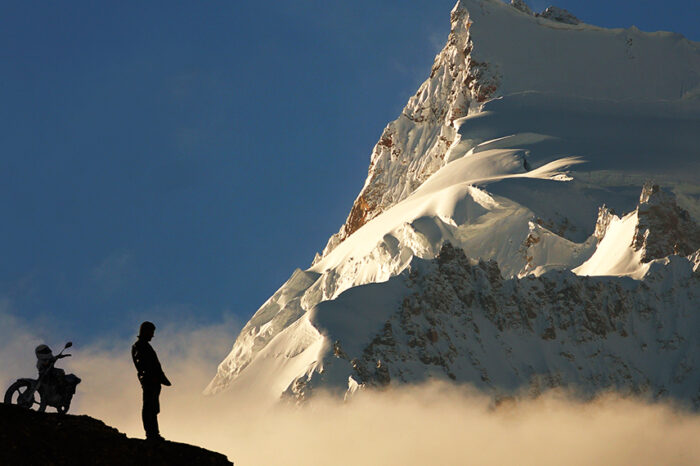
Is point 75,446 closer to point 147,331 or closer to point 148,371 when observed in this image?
point 148,371

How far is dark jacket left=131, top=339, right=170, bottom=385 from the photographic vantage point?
2788cm

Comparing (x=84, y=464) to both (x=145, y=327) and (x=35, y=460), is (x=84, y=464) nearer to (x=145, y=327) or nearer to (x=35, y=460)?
(x=35, y=460)

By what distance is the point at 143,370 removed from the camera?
2789cm

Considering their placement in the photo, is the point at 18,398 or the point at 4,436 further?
the point at 18,398

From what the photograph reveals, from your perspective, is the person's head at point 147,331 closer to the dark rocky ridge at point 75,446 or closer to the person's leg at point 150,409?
the person's leg at point 150,409

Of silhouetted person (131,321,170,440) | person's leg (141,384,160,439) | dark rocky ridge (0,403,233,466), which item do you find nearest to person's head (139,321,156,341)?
silhouetted person (131,321,170,440)

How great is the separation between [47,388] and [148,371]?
1994mm

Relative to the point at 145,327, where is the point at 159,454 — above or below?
below

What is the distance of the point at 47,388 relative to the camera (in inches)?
1091

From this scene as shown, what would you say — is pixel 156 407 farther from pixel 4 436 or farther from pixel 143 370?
pixel 4 436

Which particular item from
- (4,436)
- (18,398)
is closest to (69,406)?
(18,398)

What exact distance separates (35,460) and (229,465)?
382cm

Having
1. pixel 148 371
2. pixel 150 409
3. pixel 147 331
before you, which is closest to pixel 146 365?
pixel 148 371

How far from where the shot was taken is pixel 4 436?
83.3 feet
